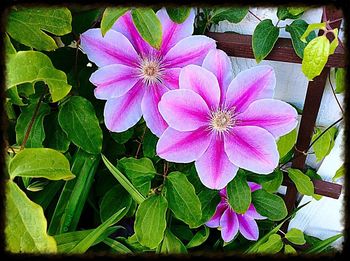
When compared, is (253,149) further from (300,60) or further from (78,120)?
(78,120)

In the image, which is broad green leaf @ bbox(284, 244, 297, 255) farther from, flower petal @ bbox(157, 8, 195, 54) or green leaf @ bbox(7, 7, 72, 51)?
green leaf @ bbox(7, 7, 72, 51)

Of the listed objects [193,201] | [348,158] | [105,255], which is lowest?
[105,255]

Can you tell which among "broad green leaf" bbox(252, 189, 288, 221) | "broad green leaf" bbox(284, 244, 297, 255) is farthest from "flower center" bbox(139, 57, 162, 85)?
"broad green leaf" bbox(284, 244, 297, 255)

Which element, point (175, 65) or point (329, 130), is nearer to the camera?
point (175, 65)

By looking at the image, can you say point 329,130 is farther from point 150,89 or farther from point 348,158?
point 150,89

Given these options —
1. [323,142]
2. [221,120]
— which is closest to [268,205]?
[323,142]

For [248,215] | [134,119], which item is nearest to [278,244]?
[248,215]
